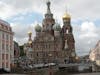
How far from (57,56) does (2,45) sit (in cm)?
4291

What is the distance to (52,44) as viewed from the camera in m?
94.2

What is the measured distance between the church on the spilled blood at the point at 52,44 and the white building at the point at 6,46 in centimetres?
3757

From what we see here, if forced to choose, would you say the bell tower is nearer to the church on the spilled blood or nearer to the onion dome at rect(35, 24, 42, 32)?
the church on the spilled blood

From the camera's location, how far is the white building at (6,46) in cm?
5219

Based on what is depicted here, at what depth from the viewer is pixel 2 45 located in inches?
2060

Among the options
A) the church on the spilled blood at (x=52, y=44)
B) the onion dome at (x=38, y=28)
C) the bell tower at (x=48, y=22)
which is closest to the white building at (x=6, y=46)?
the church on the spilled blood at (x=52, y=44)

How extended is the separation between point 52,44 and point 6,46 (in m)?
41.0

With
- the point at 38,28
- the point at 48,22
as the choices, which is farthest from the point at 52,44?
the point at 38,28

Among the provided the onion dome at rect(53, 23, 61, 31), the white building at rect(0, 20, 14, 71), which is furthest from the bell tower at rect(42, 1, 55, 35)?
the white building at rect(0, 20, 14, 71)

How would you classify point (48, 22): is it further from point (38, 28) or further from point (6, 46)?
point (6, 46)

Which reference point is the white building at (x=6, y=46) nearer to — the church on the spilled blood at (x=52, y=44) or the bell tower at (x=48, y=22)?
the church on the spilled blood at (x=52, y=44)

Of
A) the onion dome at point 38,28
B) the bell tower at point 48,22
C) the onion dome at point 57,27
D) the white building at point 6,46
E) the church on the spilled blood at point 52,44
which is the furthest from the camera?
the onion dome at point 38,28

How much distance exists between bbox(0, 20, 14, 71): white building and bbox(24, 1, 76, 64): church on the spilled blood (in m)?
37.6

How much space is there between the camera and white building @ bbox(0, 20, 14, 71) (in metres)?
52.2
